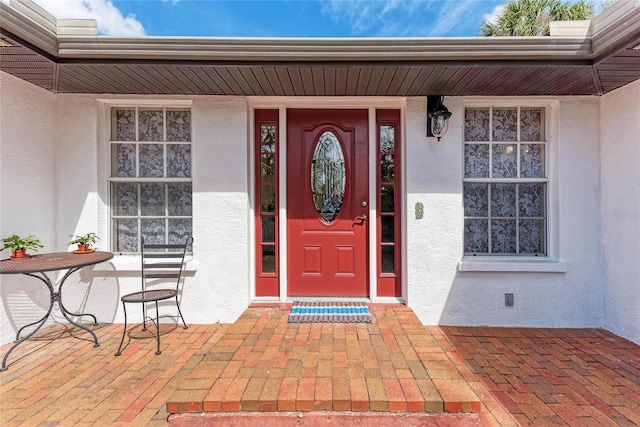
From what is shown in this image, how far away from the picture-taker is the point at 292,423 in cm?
179

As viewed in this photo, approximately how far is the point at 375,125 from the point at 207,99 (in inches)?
70.5

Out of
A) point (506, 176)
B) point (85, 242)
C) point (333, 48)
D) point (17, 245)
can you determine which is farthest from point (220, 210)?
point (506, 176)

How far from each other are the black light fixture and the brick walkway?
1.84 m

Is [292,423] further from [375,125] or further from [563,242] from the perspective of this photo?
[563,242]

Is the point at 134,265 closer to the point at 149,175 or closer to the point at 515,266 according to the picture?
the point at 149,175

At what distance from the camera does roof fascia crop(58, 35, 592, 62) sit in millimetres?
2418

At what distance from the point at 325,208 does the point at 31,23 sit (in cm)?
278

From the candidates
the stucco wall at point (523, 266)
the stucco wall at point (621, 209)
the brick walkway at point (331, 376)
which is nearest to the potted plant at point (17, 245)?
the brick walkway at point (331, 376)

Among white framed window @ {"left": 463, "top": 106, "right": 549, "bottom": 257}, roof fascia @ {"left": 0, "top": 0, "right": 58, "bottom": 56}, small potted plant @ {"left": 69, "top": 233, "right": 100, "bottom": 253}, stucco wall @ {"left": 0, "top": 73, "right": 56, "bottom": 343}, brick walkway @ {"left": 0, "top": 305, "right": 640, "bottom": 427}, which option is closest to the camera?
brick walkway @ {"left": 0, "top": 305, "right": 640, "bottom": 427}

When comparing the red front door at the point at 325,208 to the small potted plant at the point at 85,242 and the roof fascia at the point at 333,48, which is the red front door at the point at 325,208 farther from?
the small potted plant at the point at 85,242

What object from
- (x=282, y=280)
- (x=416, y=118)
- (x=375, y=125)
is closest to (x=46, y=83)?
(x=282, y=280)

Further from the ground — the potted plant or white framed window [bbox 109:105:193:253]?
white framed window [bbox 109:105:193:253]

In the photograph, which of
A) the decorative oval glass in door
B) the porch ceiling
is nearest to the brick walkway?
the decorative oval glass in door

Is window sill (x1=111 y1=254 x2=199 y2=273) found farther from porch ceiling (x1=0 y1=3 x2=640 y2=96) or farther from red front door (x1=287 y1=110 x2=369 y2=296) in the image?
porch ceiling (x1=0 y1=3 x2=640 y2=96)
